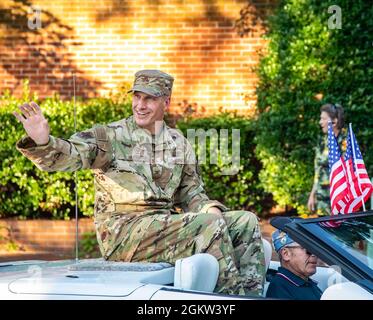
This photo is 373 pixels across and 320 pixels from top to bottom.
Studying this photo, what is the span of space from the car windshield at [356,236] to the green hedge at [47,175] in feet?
23.1

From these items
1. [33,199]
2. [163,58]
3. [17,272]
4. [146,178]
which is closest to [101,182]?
[146,178]

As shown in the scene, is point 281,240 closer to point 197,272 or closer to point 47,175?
Result: point 197,272

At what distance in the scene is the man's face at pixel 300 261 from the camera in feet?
15.3

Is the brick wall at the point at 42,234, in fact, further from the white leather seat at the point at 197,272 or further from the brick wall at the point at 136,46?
the white leather seat at the point at 197,272

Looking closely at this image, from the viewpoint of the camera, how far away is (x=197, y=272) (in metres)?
4.17

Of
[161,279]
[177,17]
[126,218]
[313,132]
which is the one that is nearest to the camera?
[161,279]

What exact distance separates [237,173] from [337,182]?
3573 millimetres

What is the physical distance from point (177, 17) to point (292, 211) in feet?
9.99

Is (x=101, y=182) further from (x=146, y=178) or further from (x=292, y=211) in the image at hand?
(x=292, y=211)

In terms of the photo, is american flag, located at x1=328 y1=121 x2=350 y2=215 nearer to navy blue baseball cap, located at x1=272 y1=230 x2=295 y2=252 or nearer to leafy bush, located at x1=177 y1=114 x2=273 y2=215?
navy blue baseball cap, located at x1=272 y1=230 x2=295 y2=252

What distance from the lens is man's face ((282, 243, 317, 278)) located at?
15.3 feet

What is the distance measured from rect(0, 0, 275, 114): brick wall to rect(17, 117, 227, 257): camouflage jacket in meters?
6.74

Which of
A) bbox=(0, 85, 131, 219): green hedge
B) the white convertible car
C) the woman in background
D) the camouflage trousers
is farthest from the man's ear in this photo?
bbox=(0, 85, 131, 219): green hedge

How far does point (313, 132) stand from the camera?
10406 millimetres
